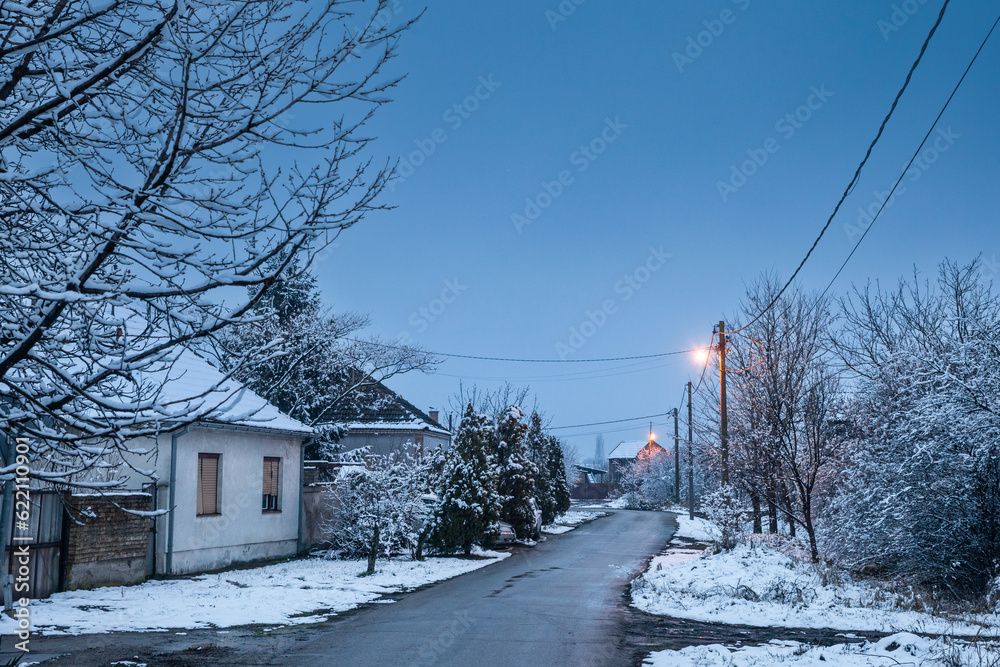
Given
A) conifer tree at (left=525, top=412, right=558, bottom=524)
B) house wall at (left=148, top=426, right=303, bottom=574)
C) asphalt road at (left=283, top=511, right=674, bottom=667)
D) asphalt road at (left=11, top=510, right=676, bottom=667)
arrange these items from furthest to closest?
conifer tree at (left=525, top=412, right=558, bottom=524) < house wall at (left=148, top=426, right=303, bottom=574) < asphalt road at (left=283, top=511, right=674, bottom=667) < asphalt road at (left=11, top=510, right=676, bottom=667)

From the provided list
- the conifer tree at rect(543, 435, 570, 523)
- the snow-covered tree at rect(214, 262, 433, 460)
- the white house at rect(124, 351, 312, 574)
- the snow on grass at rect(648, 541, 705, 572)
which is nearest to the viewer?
the white house at rect(124, 351, 312, 574)

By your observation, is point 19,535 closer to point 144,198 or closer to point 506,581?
point 506,581

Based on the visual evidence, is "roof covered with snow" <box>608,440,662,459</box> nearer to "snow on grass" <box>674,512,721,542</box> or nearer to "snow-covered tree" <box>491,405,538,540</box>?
"snow on grass" <box>674,512,721,542</box>

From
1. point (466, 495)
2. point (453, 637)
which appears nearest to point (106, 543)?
point (453, 637)

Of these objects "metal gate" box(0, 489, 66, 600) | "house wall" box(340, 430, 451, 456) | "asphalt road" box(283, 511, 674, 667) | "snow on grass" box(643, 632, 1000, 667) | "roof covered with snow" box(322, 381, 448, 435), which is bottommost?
"asphalt road" box(283, 511, 674, 667)

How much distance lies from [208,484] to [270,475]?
2.55m

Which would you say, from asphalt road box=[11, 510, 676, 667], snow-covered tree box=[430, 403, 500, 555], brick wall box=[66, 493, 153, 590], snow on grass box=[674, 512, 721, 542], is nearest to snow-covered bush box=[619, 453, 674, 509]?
snow on grass box=[674, 512, 721, 542]

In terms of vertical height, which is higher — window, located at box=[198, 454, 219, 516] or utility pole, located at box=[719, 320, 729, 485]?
utility pole, located at box=[719, 320, 729, 485]

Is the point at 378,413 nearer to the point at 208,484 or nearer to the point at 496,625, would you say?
the point at 208,484

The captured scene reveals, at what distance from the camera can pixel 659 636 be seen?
1046 cm

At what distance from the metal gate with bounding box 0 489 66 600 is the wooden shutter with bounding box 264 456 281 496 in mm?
6603

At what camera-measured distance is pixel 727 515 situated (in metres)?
19.6

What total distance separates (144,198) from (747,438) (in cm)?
2091

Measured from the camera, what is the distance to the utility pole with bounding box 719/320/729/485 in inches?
882
